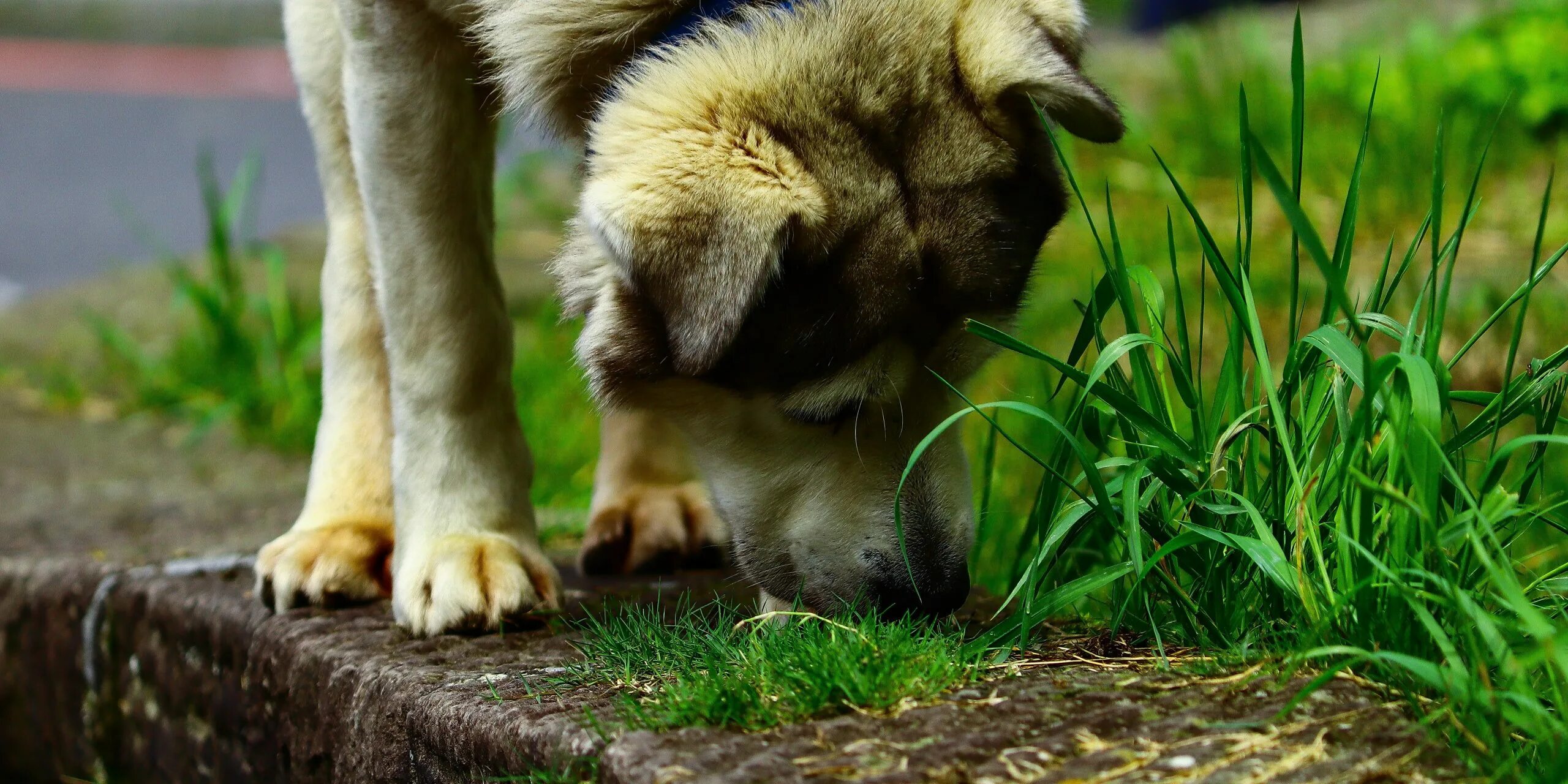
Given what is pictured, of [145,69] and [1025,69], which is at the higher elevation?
[145,69]

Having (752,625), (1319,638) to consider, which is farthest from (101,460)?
(1319,638)

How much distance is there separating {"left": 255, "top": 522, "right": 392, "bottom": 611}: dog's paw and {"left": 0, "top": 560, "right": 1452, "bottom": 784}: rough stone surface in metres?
Result: 0.05

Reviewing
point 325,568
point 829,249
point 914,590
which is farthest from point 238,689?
point 829,249

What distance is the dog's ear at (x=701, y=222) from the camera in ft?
6.45

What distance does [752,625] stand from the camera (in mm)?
2053

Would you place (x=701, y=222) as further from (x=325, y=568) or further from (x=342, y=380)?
(x=342, y=380)

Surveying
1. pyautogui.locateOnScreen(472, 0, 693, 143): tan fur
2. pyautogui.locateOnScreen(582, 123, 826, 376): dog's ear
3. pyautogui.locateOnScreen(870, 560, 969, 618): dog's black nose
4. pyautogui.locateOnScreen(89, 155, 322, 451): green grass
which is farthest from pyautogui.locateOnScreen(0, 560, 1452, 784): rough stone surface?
pyautogui.locateOnScreen(89, 155, 322, 451): green grass

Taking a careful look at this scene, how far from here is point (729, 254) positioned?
1962 mm

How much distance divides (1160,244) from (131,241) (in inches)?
289

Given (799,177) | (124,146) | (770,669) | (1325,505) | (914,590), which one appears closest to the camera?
(770,669)

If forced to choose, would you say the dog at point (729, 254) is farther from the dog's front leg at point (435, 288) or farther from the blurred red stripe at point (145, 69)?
the blurred red stripe at point (145, 69)

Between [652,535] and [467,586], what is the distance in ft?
2.44

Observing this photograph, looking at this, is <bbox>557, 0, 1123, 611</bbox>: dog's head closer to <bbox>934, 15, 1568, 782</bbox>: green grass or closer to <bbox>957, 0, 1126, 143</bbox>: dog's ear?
<bbox>957, 0, 1126, 143</bbox>: dog's ear

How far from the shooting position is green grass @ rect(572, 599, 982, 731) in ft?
5.63
